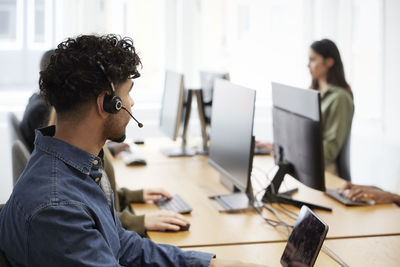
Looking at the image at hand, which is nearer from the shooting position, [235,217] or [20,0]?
[235,217]

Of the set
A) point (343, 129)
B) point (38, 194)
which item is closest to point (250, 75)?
point (343, 129)

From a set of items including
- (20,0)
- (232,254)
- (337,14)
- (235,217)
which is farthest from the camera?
(337,14)

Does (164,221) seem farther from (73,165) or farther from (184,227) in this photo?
(73,165)

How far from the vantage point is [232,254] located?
1.75 metres

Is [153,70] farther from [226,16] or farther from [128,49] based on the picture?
[128,49]

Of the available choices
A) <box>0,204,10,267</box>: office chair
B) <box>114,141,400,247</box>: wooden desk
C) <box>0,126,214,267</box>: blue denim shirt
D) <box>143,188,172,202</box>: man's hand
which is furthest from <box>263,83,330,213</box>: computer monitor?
<box>0,204,10,267</box>: office chair

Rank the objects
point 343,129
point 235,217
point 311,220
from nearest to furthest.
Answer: point 311,220, point 235,217, point 343,129

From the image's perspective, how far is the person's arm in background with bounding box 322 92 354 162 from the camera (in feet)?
10.4

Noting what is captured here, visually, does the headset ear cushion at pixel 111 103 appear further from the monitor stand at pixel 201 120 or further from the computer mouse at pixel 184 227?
the monitor stand at pixel 201 120

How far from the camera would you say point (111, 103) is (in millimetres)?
1289

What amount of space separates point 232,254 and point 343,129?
1696 millimetres

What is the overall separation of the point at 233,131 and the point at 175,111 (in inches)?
39.1

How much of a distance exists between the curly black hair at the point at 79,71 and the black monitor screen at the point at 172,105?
178cm

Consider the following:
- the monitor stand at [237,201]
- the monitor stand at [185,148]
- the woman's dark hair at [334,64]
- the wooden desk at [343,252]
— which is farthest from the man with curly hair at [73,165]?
the woman's dark hair at [334,64]
